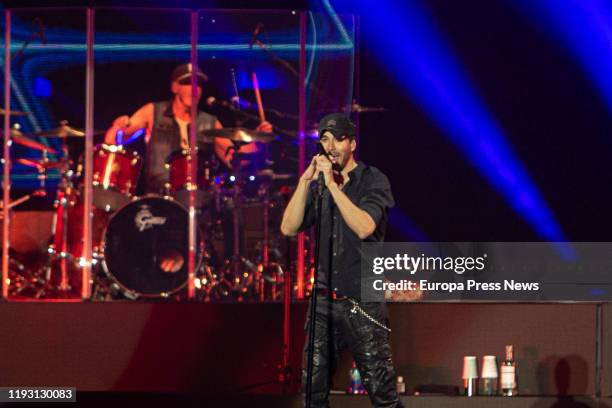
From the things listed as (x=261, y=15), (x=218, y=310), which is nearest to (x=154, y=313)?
(x=218, y=310)

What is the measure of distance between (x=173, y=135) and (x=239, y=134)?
2.03 ft

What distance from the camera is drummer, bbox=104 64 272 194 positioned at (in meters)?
8.80

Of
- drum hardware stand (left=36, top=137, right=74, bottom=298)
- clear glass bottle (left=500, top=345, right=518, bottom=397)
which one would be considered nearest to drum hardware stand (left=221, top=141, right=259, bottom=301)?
drum hardware stand (left=36, top=137, right=74, bottom=298)

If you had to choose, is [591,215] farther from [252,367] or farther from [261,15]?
[252,367]

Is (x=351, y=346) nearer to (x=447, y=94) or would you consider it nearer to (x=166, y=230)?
(x=166, y=230)

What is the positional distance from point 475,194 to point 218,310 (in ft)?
12.2

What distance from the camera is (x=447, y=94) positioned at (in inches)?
374

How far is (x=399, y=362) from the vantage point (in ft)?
21.8

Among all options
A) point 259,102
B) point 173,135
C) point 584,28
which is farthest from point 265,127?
point 584,28

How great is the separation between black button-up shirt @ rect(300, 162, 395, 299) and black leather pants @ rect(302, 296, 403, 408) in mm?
106

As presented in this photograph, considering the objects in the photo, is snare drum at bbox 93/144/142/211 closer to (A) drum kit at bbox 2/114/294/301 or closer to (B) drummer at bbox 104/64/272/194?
(A) drum kit at bbox 2/114/294/301

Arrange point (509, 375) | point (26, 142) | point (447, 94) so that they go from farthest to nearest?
point (447, 94), point (26, 142), point (509, 375)

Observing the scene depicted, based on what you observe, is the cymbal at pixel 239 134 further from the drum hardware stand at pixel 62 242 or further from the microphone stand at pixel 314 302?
the microphone stand at pixel 314 302

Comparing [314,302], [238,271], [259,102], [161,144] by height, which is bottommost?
[314,302]
